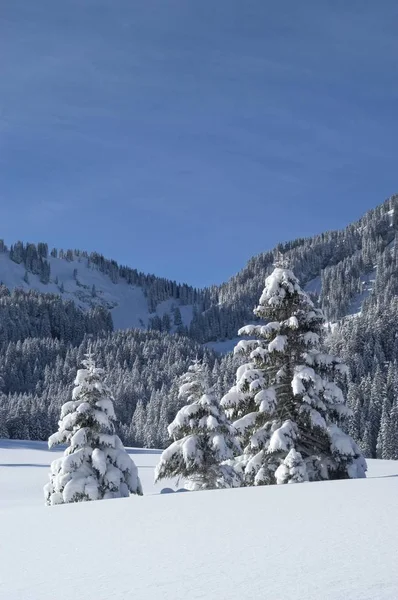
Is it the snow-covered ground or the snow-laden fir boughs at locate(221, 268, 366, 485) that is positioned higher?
the snow-laden fir boughs at locate(221, 268, 366, 485)

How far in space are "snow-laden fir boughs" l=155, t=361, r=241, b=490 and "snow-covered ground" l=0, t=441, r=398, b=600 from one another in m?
8.45

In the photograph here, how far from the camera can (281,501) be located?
1142cm

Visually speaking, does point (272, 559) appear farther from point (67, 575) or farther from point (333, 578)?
point (67, 575)

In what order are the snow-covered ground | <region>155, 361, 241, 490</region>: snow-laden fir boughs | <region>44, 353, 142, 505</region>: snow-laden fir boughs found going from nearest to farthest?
the snow-covered ground, <region>44, 353, 142, 505</region>: snow-laden fir boughs, <region>155, 361, 241, 490</region>: snow-laden fir boughs

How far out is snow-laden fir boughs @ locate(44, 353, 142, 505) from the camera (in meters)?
20.0

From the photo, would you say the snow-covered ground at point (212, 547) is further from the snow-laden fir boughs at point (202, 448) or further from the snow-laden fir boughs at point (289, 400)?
the snow-laden fir boughs at point (202, 448)

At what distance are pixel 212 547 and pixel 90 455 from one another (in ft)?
45.8

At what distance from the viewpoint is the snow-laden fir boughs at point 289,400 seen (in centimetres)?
1852

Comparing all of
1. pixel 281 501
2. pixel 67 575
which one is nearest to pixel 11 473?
pixel 281 501

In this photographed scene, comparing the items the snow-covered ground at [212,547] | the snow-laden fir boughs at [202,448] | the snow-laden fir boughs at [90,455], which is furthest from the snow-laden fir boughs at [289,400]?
the snow-covered ground at [212,547]

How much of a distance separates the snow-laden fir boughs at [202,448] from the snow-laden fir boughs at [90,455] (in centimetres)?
178

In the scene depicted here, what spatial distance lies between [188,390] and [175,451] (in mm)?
2628

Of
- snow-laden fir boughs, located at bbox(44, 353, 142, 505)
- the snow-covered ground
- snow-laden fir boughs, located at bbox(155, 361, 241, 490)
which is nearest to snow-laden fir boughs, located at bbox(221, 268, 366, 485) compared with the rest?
snow-laden fir boughs, located at bbox(155, 361, 241, 490)

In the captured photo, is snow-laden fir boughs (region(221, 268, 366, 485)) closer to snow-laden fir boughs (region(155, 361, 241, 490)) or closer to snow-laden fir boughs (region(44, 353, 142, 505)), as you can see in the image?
snow-laden fir boughs (region(155, 361, 241, 490))
